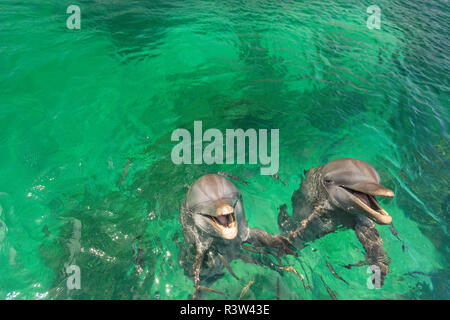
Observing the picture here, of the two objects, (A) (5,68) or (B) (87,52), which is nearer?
(A) (5,68)

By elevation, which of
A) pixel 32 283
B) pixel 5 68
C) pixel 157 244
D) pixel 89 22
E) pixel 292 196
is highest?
pixel 89 22

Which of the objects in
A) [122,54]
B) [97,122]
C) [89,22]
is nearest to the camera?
[97,122]

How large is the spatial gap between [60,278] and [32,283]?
412 millimetres

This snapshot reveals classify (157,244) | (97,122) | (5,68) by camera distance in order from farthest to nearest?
1. (5,68)
2. (97,122)
3. (157,244)

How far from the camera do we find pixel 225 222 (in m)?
3.38

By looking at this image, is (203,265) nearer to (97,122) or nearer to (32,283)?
(32,283)

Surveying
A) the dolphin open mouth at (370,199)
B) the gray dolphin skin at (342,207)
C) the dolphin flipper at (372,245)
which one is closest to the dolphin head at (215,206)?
the gray dolphin skin at (342,207)

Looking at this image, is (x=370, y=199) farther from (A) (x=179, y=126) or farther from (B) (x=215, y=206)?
(A) (x=179, y=126)

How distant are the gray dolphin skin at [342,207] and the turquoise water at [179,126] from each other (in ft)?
1.26

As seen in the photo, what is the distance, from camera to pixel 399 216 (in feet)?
17.7

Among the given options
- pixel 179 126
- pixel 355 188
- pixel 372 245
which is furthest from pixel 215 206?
pixel 179 126

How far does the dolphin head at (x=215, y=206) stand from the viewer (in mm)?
3199

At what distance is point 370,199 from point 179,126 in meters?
4.82

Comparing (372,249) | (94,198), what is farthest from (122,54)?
(372,249)
